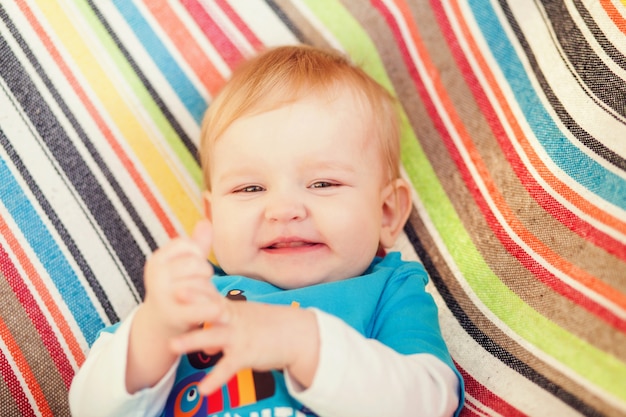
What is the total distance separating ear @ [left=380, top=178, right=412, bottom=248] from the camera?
53.0 inches

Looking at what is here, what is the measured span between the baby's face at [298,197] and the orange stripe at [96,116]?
0.31 m

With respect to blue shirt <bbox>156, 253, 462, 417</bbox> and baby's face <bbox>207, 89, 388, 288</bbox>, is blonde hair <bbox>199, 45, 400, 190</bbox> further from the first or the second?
blue shirt <bbox>156, 253, 462, 417</bbox>

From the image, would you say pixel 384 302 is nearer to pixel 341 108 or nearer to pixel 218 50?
pixel 341 108

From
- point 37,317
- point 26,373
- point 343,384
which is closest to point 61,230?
point 37,317

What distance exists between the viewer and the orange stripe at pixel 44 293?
127cm

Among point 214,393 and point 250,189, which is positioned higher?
point 250,189

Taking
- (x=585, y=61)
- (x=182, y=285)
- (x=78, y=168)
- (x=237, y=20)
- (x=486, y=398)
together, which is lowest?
(x=486, y=398)

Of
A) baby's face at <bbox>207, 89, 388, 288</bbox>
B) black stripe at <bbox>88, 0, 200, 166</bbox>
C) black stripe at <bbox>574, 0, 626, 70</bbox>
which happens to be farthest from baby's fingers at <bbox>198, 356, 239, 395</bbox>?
black stripe at <bbox>574, 0, 626, 70</bbox>

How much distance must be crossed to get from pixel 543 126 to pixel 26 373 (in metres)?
1.11

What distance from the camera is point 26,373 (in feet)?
3.94

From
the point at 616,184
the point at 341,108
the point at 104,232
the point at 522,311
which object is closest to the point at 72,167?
the point at 104,232

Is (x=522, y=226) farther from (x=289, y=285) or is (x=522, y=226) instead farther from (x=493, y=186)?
(x=289, y=285)

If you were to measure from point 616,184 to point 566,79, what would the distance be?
0.30 metres

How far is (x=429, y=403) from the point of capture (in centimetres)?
96
